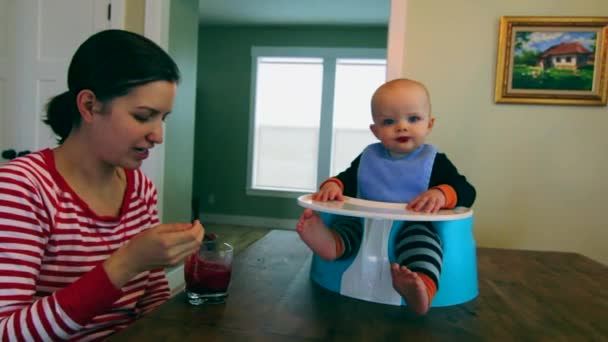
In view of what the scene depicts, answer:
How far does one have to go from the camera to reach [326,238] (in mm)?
991

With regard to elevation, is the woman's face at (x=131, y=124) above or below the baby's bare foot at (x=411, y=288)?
above

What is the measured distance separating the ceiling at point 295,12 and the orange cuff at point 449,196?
12.1 feet

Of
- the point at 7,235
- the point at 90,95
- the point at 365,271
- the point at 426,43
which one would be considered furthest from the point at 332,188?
the point at 426,43

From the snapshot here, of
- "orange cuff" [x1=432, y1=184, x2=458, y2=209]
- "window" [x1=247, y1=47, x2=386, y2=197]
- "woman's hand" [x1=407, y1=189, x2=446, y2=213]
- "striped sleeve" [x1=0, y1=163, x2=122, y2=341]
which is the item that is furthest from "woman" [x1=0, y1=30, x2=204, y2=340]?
"window" [x1=247, y1=47, x2=386, y2=197]

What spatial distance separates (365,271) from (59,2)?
2.50m

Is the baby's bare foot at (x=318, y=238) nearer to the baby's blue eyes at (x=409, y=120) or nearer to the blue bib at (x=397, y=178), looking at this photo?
the blue bib at (x=397, y=178)

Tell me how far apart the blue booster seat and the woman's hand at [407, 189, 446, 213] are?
4 centimetres

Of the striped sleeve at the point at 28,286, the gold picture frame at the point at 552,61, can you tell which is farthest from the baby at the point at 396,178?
the gold picture frame at the point at 552,61

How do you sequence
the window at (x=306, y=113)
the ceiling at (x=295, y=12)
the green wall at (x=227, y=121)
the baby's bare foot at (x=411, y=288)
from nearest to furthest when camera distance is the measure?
the baby's bare foot at (x=411, y=288)
the ceiling at (x=295, y=12)
the window at (x=306, y=113)
the green wall at (x=227, y=121)

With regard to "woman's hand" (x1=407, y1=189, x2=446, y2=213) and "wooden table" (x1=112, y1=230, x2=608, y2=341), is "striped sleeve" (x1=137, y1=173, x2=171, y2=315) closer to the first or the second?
"wooden table" (x1=112, y1=230, x2=608, y2=341)

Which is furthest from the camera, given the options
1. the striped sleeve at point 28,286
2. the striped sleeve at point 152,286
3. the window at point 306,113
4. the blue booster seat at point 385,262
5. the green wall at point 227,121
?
the green wall at point 227,121

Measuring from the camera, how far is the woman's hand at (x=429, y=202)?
103 centimetres

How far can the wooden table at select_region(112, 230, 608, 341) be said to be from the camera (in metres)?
0.75

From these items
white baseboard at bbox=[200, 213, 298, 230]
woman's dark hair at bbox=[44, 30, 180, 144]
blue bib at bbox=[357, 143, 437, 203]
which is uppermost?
woman's dark hair at bbox=[44, 30, 180, 144]
